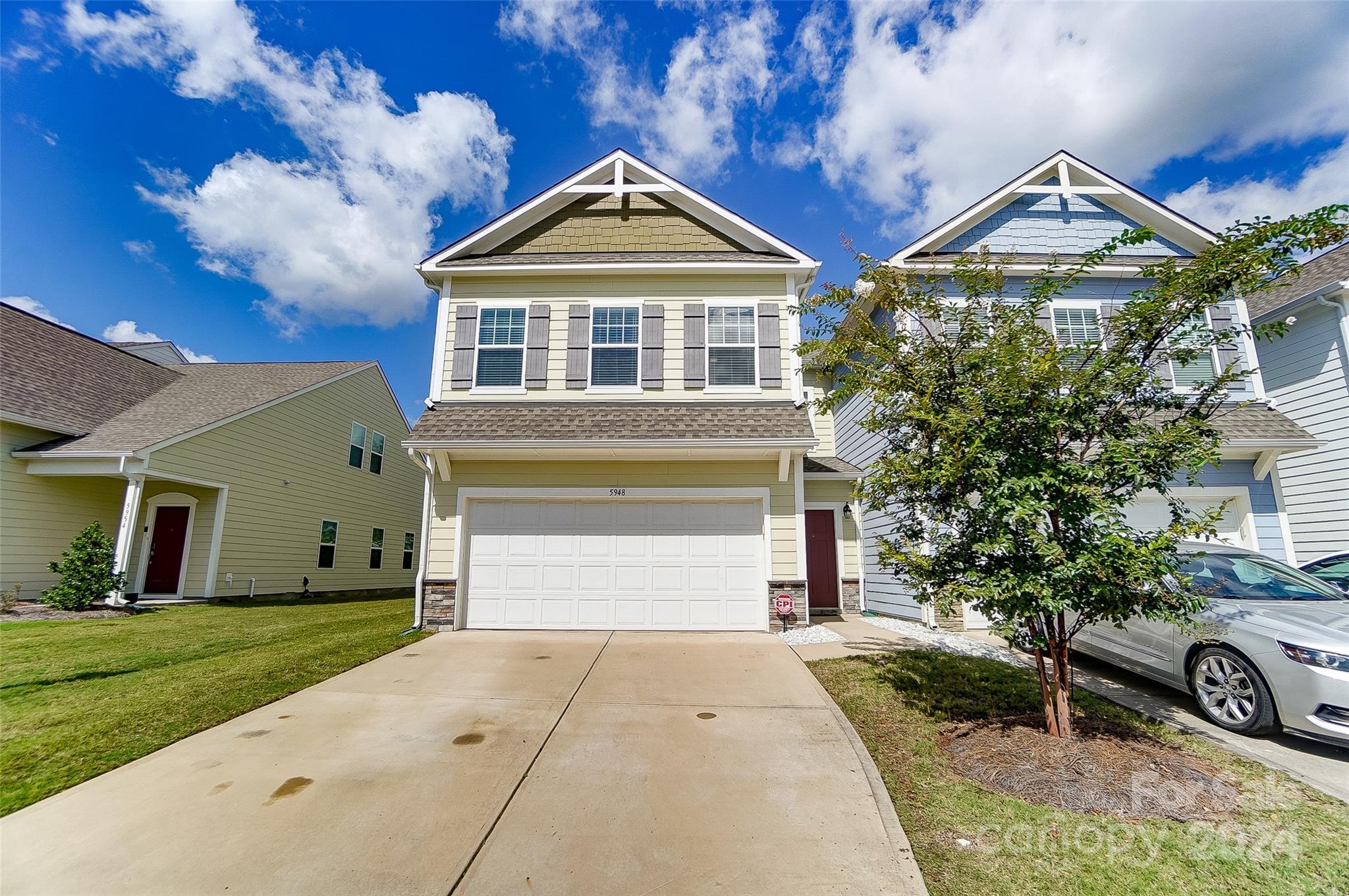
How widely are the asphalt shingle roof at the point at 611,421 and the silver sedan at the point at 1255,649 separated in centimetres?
→ 462

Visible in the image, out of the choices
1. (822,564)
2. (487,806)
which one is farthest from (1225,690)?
(822,564)

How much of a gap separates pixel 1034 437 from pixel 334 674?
7525mm

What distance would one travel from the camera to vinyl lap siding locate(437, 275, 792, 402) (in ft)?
31.1

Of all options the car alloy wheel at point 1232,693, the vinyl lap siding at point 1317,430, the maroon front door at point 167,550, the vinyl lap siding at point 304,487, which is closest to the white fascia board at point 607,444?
the car alloy wheel at point 1232,693

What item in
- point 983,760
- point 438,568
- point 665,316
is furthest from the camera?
point 665,316

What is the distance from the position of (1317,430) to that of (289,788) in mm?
15700

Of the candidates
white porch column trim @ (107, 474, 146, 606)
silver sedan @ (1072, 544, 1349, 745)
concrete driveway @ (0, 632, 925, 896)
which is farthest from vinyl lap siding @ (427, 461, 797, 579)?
white porch column trim @ (107, 474, 146, 606)

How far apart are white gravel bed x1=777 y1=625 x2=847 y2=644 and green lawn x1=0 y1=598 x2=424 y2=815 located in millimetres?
5639

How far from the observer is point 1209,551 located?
615cm

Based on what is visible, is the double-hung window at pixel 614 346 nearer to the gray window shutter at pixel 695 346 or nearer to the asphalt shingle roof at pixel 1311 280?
the gray window shutter at pixel 695 346

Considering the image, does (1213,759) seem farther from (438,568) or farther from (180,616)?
(180,616)

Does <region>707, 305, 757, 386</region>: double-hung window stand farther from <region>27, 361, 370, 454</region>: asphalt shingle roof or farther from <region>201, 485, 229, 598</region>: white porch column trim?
<region>201, 485, 229, 598</region>: white porch column trim

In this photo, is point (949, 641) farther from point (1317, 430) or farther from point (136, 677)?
point (136, 677)

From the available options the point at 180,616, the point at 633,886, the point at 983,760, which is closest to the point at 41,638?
the point at 180,616
